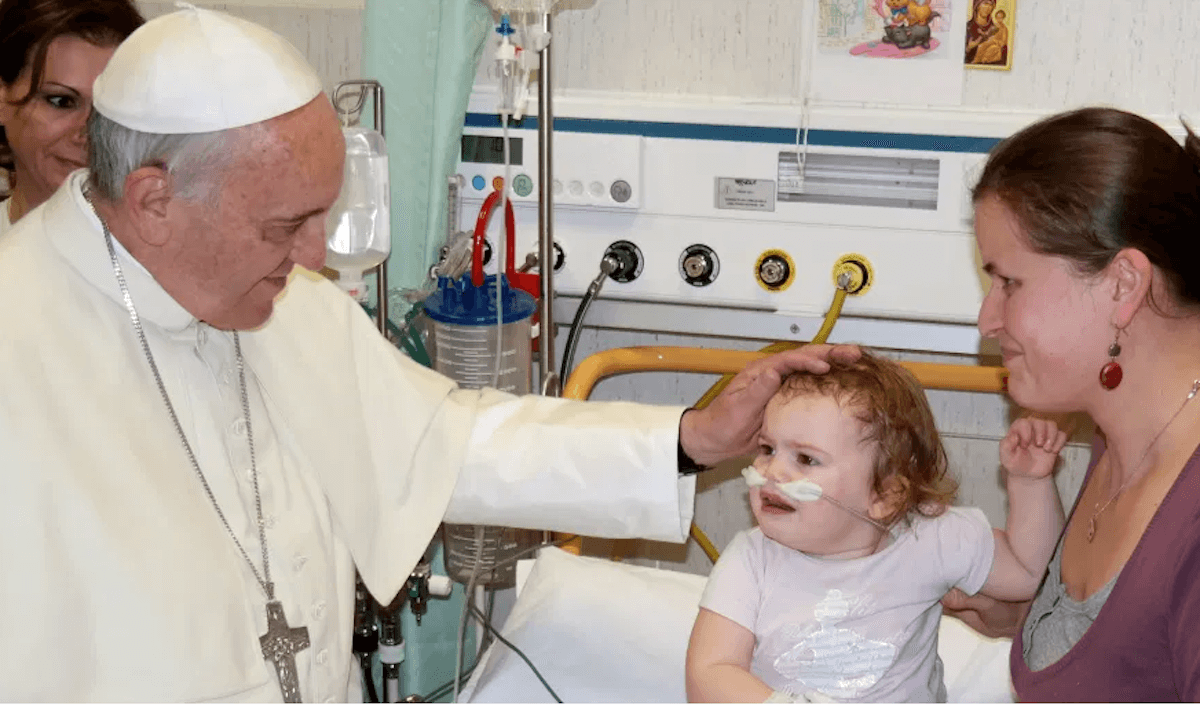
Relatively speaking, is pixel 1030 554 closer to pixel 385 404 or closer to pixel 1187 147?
pixel 1187 147

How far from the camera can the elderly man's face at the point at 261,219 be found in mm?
1884

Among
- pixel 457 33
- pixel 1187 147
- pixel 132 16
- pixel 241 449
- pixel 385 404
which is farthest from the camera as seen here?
pixel 457 33

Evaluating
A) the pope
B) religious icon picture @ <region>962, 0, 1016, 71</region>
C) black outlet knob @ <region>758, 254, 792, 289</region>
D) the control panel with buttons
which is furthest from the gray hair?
religious icon picture @ <region>962, 0, 1016, 71</region>

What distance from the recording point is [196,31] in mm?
→ 1953

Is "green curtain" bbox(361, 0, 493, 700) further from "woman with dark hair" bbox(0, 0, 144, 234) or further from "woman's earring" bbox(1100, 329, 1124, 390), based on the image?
"woman's earring" bbox(1100, 329, 1124, 390)

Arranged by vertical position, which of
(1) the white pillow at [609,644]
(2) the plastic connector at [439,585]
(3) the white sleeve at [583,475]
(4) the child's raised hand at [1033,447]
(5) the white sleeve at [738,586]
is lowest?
(1) the white pillow at [609,644]

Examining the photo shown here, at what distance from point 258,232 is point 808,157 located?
149 cm

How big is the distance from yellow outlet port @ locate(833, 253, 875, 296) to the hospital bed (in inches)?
12.1

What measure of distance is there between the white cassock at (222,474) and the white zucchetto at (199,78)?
18 centimetres

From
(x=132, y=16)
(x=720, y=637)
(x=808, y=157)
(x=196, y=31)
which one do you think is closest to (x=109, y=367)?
(x=196, y=31)

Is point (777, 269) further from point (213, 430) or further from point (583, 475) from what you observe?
point (213, 430)

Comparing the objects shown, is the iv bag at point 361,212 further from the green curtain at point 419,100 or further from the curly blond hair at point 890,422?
the curly blond hair at point 890,422

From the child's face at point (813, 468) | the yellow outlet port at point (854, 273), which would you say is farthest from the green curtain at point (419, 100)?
the child's face at point (813, 468)

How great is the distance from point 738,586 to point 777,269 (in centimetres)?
112
